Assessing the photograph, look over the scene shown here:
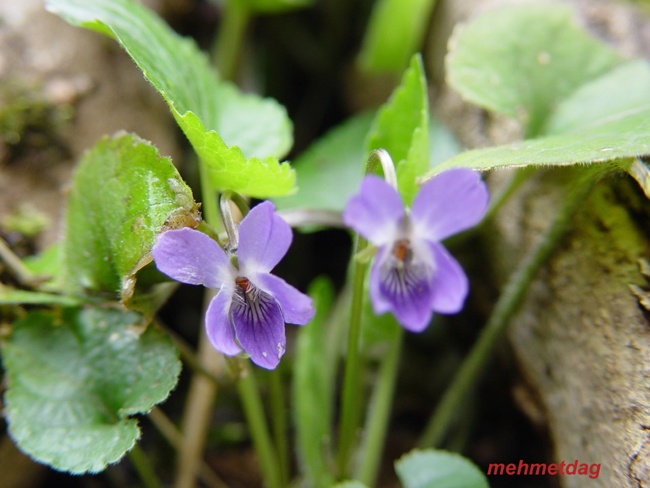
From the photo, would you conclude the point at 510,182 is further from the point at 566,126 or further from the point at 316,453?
the point at 316,453

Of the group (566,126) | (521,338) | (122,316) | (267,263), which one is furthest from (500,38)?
(122,316)

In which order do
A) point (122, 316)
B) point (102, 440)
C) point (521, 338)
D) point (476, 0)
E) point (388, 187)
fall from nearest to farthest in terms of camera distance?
1. point (388, 187)
2. point (102, 440)
3. point (122, 316)
4. point (521, 338)
5. point (476, 0)

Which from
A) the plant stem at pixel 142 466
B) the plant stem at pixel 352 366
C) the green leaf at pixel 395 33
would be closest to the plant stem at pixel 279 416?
the plant stem at pixel 352 366

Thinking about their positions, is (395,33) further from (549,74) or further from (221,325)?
(221,325)
